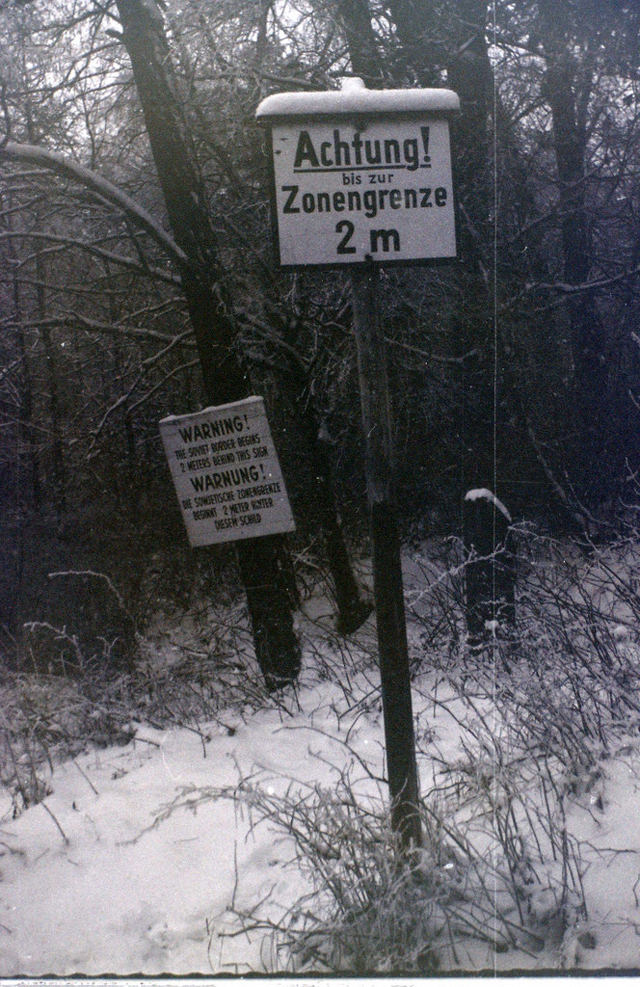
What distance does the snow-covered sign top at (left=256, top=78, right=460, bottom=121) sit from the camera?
90.5 inches

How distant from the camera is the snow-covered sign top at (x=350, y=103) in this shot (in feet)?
7.54

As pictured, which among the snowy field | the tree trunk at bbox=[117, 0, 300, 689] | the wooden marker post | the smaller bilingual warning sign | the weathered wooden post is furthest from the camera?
the tree trunk at bbox=[117, 0, 300, 689]

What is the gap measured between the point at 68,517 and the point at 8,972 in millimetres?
16742

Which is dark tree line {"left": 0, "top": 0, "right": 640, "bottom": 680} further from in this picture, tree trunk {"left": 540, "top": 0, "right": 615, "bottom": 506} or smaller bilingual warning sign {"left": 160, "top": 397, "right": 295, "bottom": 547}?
smaller bilingual warning sign {"left": 160, "top": 397, "right": 295, "bottom": 547}

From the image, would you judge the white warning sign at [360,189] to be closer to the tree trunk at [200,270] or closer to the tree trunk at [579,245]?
the tree trunk at [200,270]

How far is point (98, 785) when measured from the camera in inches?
141

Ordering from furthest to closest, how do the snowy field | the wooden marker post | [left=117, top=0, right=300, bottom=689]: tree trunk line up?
[left=117, top=0, right=300, bottom=689]: tree trunk → the wooden marker post → the snowy field

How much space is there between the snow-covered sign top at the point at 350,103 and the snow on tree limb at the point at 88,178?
3622mm

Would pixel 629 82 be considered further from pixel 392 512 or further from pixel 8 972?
pixel 8 972

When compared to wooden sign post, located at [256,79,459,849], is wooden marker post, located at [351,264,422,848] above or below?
below

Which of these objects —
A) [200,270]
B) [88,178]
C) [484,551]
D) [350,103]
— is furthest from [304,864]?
[88,178]

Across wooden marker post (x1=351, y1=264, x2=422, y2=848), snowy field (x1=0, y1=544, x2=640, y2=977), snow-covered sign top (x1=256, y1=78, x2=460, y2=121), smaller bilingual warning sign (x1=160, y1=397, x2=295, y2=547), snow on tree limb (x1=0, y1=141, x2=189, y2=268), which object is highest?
snow on tree limb (x1=0, y1=141, x2=189, y2=268)

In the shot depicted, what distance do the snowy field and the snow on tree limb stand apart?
3.58 m

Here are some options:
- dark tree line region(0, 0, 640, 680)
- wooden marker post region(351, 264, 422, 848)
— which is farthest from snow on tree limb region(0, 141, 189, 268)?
wooden marker post region(351, 264, 422, 848)
